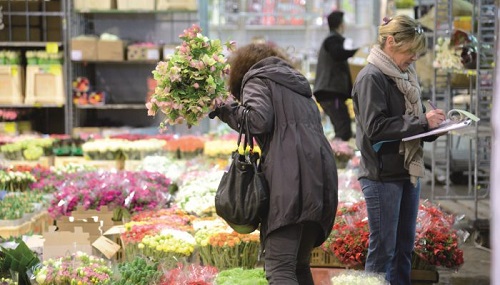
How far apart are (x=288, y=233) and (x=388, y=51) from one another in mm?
1092

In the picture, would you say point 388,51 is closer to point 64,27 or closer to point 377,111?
point 377,111

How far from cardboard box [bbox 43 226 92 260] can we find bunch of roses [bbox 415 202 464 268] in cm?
176

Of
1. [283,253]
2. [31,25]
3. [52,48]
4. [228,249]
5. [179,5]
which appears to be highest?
[179,5]

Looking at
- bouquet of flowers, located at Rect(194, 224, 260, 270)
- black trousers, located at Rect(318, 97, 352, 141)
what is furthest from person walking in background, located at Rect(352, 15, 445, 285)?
black trousers, located at Rect(318, 97, 352, 141)

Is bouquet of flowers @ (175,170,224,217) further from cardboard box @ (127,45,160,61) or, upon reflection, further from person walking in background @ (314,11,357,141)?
cardboard box @ (127,45,160,61)

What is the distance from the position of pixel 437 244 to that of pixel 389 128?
0.98 metres

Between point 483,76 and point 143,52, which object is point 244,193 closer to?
point 483,76

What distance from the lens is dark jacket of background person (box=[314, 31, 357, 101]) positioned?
8.91m

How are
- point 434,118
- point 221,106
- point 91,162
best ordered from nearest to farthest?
point 221,106, point 434,118, point 91,162

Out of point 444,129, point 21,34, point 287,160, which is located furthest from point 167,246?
point 21,34

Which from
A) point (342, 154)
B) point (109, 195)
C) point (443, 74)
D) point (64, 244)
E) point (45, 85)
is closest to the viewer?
point (64, 244)

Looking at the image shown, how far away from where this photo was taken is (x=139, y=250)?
4.65 m

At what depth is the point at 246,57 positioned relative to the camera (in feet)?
12.4

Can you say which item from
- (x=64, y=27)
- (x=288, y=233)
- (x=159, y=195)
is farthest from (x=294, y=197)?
(x=64, y=27)
